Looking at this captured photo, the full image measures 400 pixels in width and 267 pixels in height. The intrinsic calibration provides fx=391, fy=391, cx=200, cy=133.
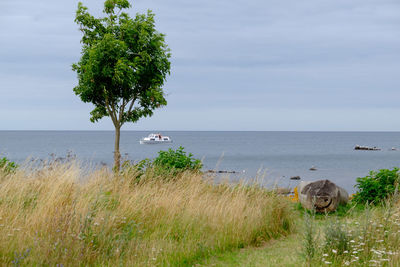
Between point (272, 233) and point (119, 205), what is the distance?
11.3 feet

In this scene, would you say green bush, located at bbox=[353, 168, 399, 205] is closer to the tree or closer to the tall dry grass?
the tall dry grass

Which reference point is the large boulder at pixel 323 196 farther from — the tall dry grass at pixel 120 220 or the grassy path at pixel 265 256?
the grassy path at pixel 265 256

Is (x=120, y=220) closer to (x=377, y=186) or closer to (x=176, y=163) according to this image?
(x=176, y=163)

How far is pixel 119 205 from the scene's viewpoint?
7.96 metres

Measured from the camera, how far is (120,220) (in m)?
7.29

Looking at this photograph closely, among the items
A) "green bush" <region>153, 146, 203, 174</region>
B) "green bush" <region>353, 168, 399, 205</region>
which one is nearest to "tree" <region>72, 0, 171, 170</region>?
"green bush" <region>153, 146, 203, 174</region>

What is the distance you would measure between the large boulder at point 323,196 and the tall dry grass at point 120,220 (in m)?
2.61

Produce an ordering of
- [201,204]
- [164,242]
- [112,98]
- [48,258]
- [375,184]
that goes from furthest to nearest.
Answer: [112,98]
[375,184]
[201,204]
[164,242]
[48,258]

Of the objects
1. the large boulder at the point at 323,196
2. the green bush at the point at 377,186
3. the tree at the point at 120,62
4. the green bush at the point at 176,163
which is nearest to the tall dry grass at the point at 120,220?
the green bush at the point at 176,163

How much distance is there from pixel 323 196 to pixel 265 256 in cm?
546

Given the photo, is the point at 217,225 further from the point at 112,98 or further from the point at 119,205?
the point at 112,98

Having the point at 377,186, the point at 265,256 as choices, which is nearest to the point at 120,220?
the point at 265,256

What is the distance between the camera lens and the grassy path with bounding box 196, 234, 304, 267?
6746 millimetres

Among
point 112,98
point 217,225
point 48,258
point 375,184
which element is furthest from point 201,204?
point 112,98
